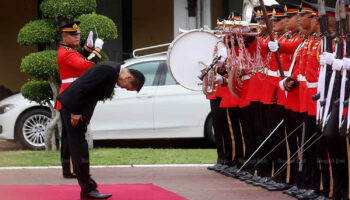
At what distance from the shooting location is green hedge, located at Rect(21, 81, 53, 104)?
14.6m

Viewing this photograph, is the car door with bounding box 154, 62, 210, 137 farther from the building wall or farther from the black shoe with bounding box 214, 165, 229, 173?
the building wall

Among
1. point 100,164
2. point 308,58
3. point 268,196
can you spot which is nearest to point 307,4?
point 308,58

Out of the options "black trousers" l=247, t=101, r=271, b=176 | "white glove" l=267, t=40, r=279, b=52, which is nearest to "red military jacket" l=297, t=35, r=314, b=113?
"white glove" l=267, t=40, r=279, b=52

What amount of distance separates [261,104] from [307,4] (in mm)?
1697

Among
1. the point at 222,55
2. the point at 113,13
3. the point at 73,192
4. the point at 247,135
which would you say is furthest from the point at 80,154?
the point at 113,13

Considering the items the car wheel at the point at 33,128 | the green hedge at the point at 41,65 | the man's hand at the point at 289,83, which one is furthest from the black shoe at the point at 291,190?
the car wheel at the point at 33,128

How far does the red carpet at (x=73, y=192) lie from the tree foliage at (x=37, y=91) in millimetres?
4065

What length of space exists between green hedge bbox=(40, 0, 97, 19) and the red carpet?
4280mm

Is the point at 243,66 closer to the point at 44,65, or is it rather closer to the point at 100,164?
the point at 100,164

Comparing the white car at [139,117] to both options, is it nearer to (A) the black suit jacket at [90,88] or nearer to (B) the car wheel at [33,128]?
(B) the car wheel at [33,128]

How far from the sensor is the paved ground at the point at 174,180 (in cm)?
1023

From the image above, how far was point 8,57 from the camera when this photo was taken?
20750 mm

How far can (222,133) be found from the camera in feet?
40.2

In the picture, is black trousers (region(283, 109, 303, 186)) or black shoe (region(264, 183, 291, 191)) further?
black shoe (region(264, 183, 291, 191))
